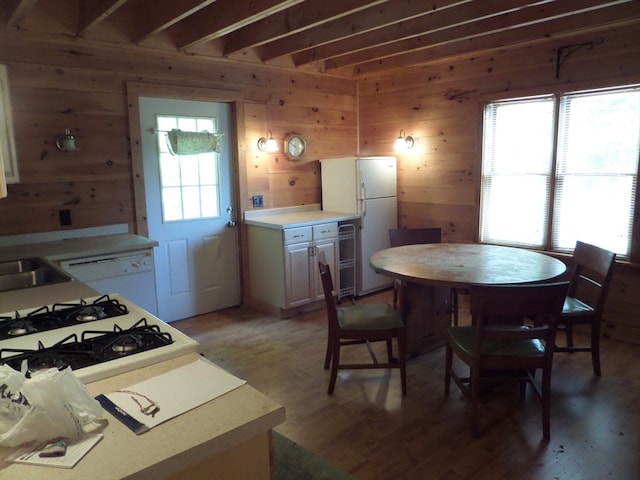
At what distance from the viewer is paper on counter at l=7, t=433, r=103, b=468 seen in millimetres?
902

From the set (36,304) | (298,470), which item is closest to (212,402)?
(36,304)

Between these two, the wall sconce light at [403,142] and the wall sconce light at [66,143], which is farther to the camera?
the wall sconce light at [403,142]

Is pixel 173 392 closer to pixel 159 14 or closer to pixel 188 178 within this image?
pixel 159 14

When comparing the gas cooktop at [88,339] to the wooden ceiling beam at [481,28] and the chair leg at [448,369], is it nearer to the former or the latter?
the chair leg at [448,369]

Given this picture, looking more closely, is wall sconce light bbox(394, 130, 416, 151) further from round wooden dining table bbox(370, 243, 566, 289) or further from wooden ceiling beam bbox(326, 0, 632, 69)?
round wooden dining table bbox(370, 243, 566, 289)

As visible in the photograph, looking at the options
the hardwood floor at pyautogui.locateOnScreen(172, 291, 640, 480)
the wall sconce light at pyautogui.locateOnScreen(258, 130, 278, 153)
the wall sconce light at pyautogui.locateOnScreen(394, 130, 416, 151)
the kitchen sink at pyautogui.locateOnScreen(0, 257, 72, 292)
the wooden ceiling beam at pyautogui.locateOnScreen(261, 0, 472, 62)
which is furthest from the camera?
the wall sconce light at pyautogui.locateOnScreen(394, 130, 416, 151)

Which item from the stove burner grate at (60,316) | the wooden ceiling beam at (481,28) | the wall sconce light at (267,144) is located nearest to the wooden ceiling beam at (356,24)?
the wooden ceiling beam at (481,28)

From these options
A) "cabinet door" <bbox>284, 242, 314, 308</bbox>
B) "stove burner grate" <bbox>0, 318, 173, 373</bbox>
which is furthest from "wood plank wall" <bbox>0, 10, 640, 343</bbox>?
"stove burner grate" <bbox>0, 318, 173, 373</bbox>

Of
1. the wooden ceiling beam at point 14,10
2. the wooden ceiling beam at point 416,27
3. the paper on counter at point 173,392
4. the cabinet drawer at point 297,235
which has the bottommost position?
the cabinet drawer at point 297,235

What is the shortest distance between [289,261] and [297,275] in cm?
17

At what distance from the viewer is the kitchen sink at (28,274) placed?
8.39 feet

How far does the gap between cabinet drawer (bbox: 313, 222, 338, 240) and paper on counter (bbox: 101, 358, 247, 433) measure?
125 inches

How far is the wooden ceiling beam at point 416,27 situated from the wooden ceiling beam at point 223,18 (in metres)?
1.19

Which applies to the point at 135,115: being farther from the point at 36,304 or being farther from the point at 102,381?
the point at 102,381
